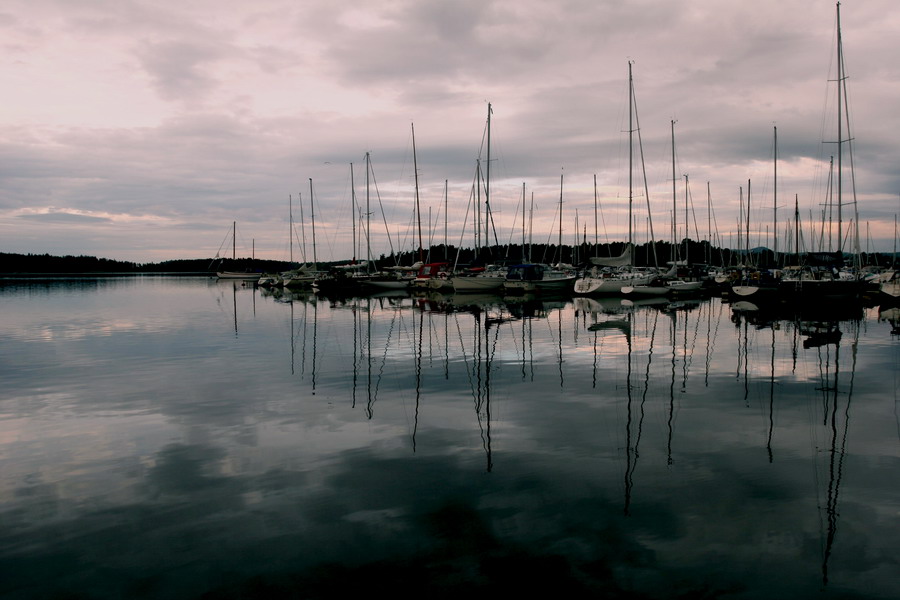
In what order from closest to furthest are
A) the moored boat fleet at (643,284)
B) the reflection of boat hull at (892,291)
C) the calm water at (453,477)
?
the calm water at (453,477) → the moored boat fleet at (643,284) → the reflection of boat hull at (892,291)

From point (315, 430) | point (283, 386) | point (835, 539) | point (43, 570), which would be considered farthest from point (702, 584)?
point (283, 386)

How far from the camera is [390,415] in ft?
43.0

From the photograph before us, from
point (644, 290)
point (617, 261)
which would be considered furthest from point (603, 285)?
point (617, 261)

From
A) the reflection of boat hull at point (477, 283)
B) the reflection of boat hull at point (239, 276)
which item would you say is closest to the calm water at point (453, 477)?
the reflection of boat hull at point (477, 283)

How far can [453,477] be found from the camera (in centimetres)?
909

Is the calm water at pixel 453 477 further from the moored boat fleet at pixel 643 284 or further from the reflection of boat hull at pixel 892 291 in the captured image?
the reflection of boat hull at pixel 892 291

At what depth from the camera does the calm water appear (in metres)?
6.37

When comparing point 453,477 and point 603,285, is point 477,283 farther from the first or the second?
point 453,477

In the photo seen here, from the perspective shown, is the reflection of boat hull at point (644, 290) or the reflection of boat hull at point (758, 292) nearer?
the reflection of boat hull at point (758, 292)

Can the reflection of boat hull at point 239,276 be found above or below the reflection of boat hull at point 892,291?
above

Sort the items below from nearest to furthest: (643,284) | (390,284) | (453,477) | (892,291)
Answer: (453,477) < (892,291) < (643,284) < (390,284)

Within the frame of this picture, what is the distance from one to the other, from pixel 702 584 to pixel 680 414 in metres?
7.10

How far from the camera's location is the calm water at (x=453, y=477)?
637 centimetres

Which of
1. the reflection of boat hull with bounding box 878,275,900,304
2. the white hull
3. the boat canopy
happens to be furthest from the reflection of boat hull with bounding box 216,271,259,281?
the reflection of boat hull with bounding box 878,275,900,304
